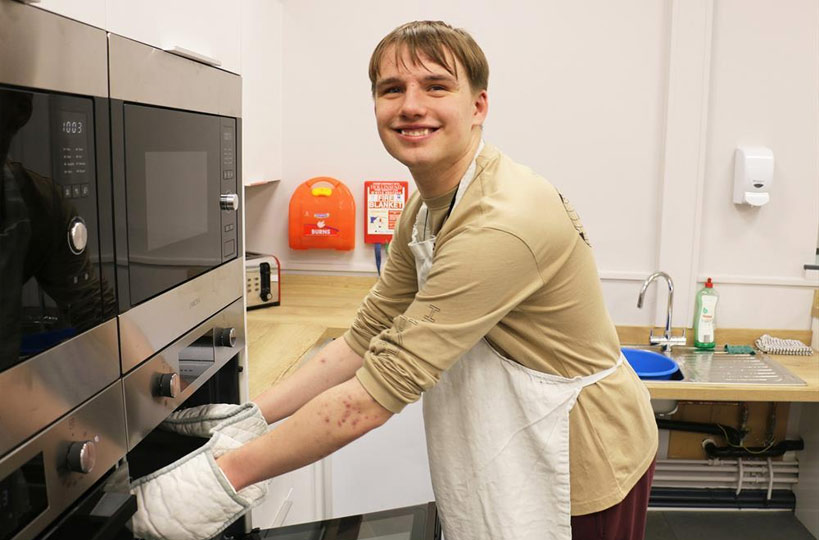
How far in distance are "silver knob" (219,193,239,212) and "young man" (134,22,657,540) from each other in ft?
0.97

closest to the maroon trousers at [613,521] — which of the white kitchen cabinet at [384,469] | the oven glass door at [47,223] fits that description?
the oven glass door at [47,223]

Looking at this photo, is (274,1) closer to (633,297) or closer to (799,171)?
(633,297)

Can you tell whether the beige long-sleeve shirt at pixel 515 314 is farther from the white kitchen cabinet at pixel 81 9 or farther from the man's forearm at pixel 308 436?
the white kitchen cabinet at pixel 81 9

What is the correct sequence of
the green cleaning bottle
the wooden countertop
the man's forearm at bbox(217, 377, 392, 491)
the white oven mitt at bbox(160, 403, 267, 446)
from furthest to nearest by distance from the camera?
the green cleaning bottle < the wooden countertop < the white oven mitt at bbox(160, 403, 267, 446) < the man's forearm at bbox(217, 377, 392, 491)

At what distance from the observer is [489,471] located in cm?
140

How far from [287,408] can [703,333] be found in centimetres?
195

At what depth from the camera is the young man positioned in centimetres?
115

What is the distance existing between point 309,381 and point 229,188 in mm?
371

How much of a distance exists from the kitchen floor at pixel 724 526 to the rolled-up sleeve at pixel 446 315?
7.29 ft

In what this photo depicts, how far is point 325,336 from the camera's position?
2.56 metres

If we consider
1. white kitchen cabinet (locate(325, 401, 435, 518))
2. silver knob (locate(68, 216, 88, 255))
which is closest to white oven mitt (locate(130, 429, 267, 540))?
silver knob (locate(68, 216, 88, 255))

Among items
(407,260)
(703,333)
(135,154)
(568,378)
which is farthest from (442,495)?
(703,333)

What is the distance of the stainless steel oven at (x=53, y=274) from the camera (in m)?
0.76

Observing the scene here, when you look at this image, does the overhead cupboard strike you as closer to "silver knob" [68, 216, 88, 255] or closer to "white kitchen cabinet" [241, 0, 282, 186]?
"silver knob" [68, 216, 88, 255]
